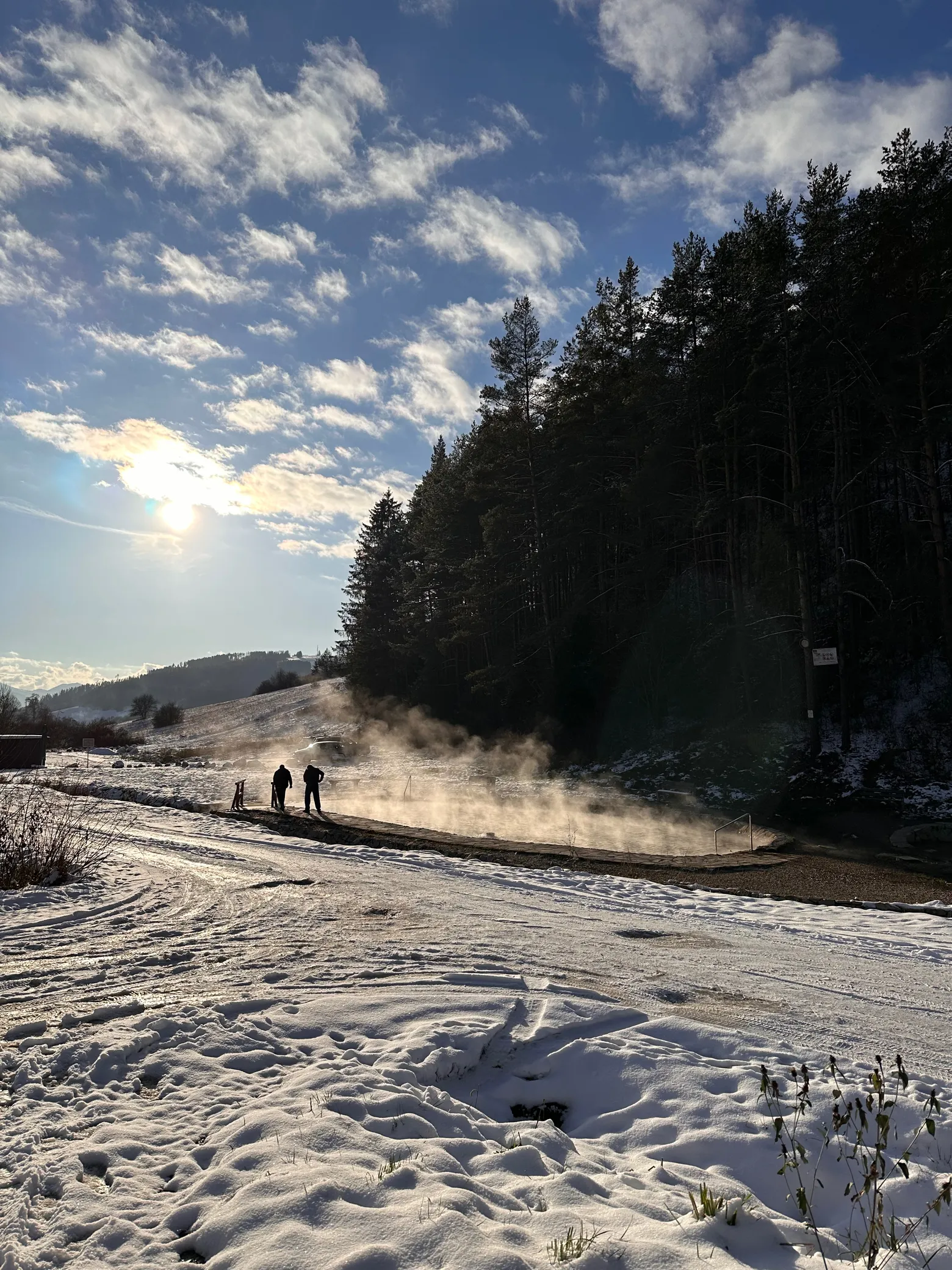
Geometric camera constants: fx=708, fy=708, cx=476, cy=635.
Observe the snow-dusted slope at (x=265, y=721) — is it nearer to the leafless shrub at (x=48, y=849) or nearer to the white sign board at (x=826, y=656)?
the leafless shrub at (x=48, y=849)

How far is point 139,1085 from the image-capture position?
416 cm

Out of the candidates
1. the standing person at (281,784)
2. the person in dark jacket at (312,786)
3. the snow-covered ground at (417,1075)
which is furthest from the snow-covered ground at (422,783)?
the snow-covered ground at (417,1075)

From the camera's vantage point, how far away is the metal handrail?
640 inches

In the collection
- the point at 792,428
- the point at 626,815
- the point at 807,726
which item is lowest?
the point at 626,815

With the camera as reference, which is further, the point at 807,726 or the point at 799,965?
the point at 807,726

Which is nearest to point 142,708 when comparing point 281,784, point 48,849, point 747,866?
point 281,784

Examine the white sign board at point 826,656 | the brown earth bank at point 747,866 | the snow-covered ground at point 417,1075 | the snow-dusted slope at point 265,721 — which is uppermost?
the white sign board at point 826,656

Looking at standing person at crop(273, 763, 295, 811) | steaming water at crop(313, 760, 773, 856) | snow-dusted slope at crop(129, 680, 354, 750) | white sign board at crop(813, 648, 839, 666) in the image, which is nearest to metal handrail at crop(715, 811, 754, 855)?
steaming water at crop(313, 760, 773, 856)

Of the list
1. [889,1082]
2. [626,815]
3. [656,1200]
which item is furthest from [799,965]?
[626,815]

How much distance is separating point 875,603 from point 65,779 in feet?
99.2

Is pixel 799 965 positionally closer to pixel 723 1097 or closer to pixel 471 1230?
pixel 723 1097

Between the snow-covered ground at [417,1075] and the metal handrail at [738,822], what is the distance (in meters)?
7.64

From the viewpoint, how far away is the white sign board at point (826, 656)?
70.3ft

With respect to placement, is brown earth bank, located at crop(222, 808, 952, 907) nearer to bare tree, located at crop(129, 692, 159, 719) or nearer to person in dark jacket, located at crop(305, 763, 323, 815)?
person in dark jacket, located at crop(305, 763, 323, 815)
